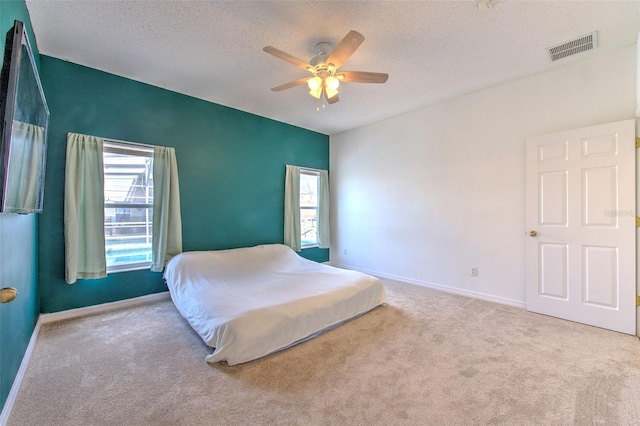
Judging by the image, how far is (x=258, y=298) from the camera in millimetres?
2510

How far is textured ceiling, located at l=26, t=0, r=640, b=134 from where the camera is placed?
82.6 inches

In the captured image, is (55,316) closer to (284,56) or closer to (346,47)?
(284,56)

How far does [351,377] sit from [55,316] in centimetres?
309

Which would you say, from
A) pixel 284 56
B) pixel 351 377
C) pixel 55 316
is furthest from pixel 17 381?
pixel 284 56

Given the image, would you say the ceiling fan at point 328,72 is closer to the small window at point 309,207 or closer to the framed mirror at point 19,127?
the framed mirror at point 19,127

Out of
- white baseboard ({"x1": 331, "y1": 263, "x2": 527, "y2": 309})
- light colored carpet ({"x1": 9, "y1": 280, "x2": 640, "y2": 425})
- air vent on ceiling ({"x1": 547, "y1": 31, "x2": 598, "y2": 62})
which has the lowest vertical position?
light colored carpet ({"x1": 9, "y1": 280, "x2": 640, "y2": 425})

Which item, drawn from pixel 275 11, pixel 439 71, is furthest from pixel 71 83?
pixel 439 71

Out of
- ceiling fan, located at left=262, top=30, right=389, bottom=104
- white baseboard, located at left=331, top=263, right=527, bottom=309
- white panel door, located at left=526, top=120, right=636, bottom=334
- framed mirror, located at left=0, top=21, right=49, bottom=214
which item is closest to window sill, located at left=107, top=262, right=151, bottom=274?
framed mirror, located at left=0, top=21, right=49, bottom=214

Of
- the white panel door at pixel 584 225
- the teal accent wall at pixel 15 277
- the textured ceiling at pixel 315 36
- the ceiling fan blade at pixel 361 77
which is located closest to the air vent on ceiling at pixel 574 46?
the textured ceiling at pixel 315 36

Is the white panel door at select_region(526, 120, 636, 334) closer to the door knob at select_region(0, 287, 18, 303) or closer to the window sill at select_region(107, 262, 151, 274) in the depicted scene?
the door knob at select_region(0, 287, 18, 303)

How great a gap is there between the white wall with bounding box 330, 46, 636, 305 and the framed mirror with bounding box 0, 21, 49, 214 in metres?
4.12

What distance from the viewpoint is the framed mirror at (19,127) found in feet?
3.85

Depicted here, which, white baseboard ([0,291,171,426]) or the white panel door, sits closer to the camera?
white baseboard ([0,291,171,426])

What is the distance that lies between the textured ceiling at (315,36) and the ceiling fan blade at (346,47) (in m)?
0.30
